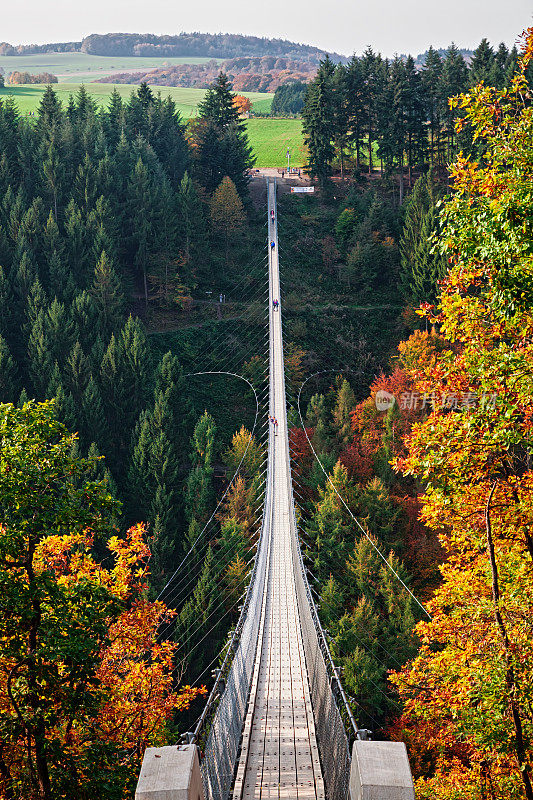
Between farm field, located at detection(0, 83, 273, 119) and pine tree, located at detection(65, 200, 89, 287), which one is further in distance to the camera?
farm field, located at detection(0, 83, 273, 119)

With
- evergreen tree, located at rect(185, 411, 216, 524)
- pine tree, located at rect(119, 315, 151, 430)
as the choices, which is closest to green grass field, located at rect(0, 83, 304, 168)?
pine tree, located at rect(119, 315, 151, 430)

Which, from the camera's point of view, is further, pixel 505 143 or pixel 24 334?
pixel 24 334

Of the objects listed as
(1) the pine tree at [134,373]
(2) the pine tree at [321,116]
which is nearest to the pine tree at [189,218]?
(1) the pine tree at [134,373]

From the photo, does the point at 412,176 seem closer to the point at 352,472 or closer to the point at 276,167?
the point at 276,167

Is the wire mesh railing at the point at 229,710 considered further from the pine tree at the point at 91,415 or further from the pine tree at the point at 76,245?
the pine tree at the point at 76,245

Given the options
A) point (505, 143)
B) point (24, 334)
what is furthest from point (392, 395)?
point (505, 143)

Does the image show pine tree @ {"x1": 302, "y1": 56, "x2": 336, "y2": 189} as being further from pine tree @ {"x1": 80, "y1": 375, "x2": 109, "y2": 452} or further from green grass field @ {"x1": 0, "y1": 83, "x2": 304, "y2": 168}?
pine tree @ {"x1": 80, "y1": 375, "x2": 109, "y2": 452}

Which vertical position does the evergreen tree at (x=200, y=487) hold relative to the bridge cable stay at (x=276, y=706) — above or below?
below
